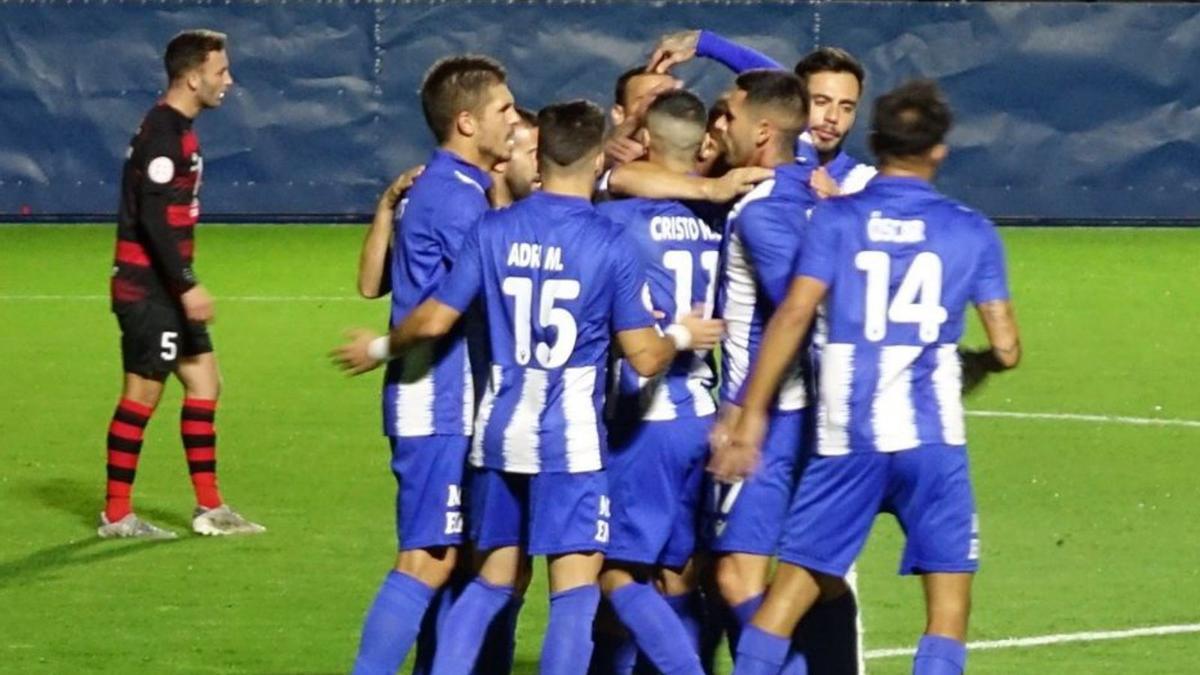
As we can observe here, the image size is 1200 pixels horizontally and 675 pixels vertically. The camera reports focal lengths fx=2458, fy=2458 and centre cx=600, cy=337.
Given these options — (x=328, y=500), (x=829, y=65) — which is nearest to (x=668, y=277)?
(x=829, y=65)

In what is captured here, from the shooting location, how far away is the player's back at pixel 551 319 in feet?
23.0

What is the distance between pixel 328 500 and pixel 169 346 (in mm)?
1389

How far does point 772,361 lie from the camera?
6.81 m

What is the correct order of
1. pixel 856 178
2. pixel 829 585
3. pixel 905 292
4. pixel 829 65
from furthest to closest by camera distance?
1. pixel 829 65
2. pixel 856 178
3. pixel 829 585
4. pixel 905 292

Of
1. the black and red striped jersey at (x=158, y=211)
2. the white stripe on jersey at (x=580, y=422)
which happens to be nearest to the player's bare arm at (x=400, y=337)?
the white stripe on jersey at (x=580, y=422)

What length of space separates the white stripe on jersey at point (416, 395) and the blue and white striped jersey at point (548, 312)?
1.25 feet

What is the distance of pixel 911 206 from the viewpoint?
6801 millimetres

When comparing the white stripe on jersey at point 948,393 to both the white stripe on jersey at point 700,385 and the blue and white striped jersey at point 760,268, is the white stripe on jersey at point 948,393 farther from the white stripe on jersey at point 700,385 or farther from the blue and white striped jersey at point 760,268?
the white stripe on jersey at point 700,385

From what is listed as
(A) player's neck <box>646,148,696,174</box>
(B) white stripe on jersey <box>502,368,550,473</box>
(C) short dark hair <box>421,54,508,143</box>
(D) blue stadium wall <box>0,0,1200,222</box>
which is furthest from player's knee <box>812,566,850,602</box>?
(D) blue stadium wall <box>0,0,1200,222</box>

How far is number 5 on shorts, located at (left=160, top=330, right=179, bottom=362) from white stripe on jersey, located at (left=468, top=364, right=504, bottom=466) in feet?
11.7

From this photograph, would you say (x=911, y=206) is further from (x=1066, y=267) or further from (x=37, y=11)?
(x=37, y=11)

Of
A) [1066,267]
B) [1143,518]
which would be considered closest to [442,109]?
[1143,518]

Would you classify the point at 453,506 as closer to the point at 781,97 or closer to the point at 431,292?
the point at 431,292

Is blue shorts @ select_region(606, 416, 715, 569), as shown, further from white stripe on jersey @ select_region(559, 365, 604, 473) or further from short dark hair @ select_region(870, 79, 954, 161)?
short dark hair @ select_region(870, 79, 954, 161)
